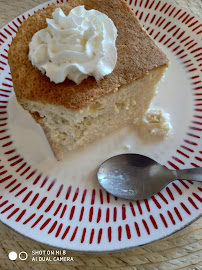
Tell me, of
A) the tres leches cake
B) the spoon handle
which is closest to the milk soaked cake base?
the tres leches cake

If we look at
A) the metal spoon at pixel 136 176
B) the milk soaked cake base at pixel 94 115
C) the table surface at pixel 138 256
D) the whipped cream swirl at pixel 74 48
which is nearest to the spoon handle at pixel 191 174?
the metal spoon at pixel 136 176

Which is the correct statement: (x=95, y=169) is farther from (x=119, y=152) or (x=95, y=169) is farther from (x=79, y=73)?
(x=79, y=73)

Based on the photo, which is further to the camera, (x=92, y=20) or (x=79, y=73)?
(x=92, y=20)

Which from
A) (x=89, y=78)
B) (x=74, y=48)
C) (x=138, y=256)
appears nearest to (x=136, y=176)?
(x=138, y=256)

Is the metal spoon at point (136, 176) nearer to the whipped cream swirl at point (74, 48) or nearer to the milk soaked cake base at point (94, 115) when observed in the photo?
the milk soaked cake base at point (94, 115)


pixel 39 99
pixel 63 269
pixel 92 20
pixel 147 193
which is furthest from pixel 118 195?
pixel 92 20

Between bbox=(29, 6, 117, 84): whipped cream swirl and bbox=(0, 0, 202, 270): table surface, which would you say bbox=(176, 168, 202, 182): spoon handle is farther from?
bbox=(29, 6, 117, 84): whipped cream swirl
